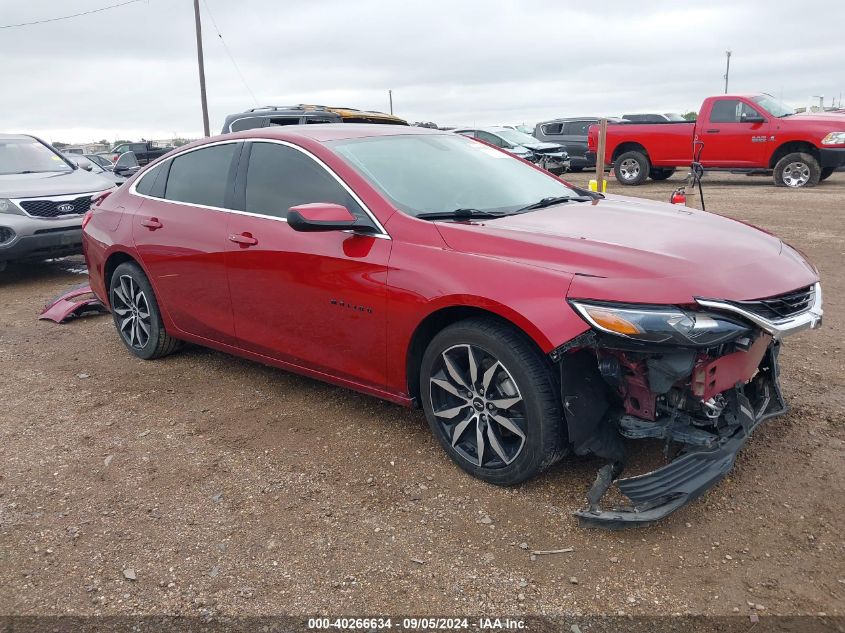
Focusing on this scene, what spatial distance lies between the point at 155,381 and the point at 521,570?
3147 millimetres

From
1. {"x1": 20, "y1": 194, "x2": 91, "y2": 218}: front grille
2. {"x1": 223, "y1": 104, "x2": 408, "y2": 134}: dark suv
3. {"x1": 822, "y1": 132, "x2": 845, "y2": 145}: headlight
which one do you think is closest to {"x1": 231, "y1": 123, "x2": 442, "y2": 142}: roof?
{"x1": 20, "y1": 194, "x2": 91, "y2": 218}: front grille

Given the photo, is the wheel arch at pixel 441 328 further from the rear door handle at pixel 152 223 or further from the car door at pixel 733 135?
the car door at pixel 733 135

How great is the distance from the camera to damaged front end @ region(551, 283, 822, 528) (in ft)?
8.99

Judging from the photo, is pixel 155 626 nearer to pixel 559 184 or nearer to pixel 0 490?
pixel 0 490

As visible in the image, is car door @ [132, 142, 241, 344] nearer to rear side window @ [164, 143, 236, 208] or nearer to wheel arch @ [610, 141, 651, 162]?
rear side window @ [164, 143, 236, 208]

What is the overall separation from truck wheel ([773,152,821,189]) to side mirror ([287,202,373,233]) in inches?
574

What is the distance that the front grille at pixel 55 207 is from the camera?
321 inches

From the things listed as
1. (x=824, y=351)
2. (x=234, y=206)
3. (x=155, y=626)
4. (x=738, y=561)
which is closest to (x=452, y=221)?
(x=234, y=206)

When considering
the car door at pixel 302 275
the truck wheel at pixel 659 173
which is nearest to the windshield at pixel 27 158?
the car door at pixel 302 275

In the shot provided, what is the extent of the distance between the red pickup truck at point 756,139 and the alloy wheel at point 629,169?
45 cm

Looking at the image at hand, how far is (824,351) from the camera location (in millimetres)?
4836

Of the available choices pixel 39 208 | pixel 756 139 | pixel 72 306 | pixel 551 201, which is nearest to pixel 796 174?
pixel 756 139

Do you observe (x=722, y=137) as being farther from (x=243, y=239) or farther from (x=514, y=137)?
(x=243, y=239)

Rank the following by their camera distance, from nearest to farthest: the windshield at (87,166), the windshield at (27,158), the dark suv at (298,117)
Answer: the windshield at (27,158), the dark suv at (298,117), the windshield at (87,166)
